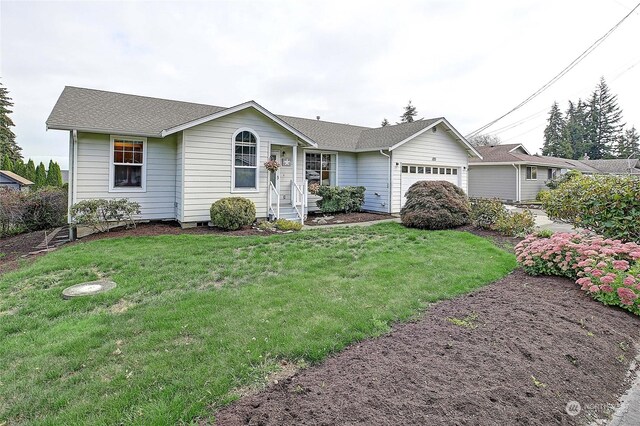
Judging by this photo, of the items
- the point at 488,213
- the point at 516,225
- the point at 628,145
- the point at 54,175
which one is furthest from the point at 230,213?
the point at 628,145

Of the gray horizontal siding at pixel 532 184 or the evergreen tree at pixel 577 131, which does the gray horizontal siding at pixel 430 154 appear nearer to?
the gray horizontal siding at pixel 532 184

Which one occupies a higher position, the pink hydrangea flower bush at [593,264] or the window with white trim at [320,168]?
the window with white trim at [320,168]

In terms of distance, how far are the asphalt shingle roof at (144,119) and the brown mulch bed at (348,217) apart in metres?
2.97

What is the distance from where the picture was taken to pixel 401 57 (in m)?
17.5

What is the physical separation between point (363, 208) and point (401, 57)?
26.6 feet

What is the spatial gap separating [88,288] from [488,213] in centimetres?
1027

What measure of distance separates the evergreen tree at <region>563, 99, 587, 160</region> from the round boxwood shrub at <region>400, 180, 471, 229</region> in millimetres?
54471

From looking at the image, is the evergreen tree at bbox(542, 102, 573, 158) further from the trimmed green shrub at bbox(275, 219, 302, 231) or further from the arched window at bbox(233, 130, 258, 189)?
the arched window at bbox(233, 130, 258, 189)

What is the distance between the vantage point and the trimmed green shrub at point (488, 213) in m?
10.5

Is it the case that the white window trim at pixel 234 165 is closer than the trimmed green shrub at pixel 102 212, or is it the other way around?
the trimmed green shrub at pixel 102 212

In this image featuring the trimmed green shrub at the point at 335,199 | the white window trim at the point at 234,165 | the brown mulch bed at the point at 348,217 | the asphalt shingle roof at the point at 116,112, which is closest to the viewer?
the asphalt shingle roof at the point at 116,112

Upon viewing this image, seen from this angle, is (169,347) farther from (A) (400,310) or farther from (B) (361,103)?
(B) (361,103)

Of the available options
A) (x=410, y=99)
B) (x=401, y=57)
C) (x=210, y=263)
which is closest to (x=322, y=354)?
(x=210, y=263)

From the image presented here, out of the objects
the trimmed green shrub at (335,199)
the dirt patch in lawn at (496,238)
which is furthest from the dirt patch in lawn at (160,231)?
the dirt patch in lawn at (496,238)
